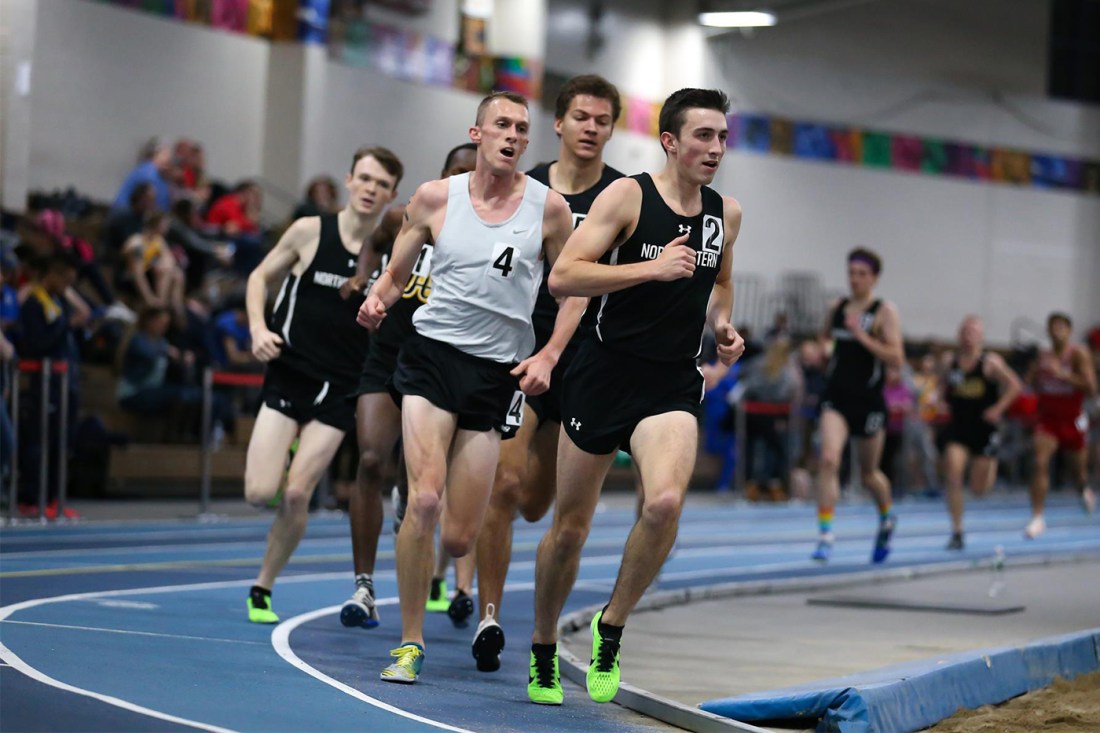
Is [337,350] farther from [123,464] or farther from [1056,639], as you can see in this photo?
[123,464]

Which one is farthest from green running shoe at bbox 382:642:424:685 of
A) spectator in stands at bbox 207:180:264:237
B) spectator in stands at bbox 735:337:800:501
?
spectator in stands at bbox 735:337:800:501

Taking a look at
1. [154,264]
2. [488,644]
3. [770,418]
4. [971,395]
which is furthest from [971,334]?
[488,644]

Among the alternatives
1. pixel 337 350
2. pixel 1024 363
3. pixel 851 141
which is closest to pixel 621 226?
pixel 337 350

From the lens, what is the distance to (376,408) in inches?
345

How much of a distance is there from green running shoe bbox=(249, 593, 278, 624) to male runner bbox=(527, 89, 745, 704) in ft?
7.76

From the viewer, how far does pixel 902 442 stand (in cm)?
2694

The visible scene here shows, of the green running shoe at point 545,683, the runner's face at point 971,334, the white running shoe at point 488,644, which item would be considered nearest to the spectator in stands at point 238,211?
the runner's face at point 971,334

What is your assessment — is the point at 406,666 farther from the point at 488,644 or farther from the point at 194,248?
the point at 194,248

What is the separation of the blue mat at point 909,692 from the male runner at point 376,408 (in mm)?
2515

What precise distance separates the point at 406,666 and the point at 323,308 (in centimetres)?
276

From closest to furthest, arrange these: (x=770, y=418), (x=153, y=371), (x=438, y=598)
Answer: (x=438, y=598), (x=153, y=371), (x=770, y=418)

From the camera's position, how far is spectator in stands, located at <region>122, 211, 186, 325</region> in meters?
18.6

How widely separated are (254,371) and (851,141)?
22.5 metres

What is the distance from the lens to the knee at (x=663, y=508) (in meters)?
6.70
